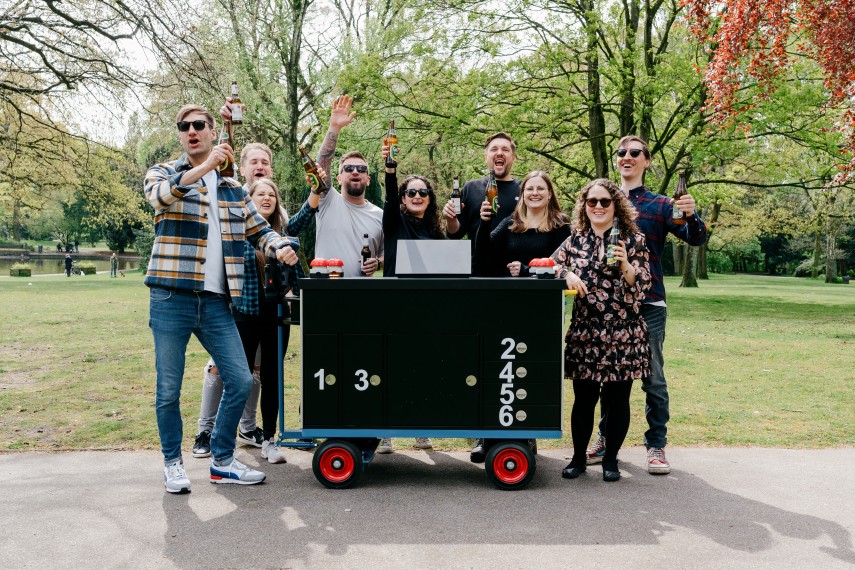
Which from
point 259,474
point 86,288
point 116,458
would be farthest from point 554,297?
point 86,288

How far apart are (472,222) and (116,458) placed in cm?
291

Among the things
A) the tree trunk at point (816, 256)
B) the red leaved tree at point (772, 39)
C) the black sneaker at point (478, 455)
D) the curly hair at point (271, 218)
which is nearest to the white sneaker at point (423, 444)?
the black sneaker at point (478, 455)

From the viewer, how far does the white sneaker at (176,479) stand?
13.8 feet

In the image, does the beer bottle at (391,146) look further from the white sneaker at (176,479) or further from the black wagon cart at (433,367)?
the white sneaker at (176,479)

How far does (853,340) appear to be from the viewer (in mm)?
12648

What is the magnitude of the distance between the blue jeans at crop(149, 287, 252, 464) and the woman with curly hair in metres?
2.03

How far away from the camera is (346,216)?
5.05m

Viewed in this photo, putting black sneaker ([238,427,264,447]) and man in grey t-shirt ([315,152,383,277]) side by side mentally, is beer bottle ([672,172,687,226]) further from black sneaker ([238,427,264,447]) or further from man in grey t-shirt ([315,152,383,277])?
black sneaker ([238,427,264,447])

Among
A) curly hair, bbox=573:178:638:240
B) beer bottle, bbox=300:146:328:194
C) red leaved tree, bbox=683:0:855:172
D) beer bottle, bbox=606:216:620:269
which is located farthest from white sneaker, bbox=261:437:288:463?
red leaved tree, bbox=683:0:855:172

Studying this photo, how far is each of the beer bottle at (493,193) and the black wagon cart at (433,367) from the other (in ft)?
3.27

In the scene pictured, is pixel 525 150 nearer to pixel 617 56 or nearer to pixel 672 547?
pixel 617 56

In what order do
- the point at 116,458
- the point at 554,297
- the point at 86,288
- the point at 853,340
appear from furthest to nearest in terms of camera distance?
the point at 86,288, the point at 853,340, the point at 116,458, the point at 554,297

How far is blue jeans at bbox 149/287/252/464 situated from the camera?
417 cm

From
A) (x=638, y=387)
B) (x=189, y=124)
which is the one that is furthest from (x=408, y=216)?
(x=638, y=387)
